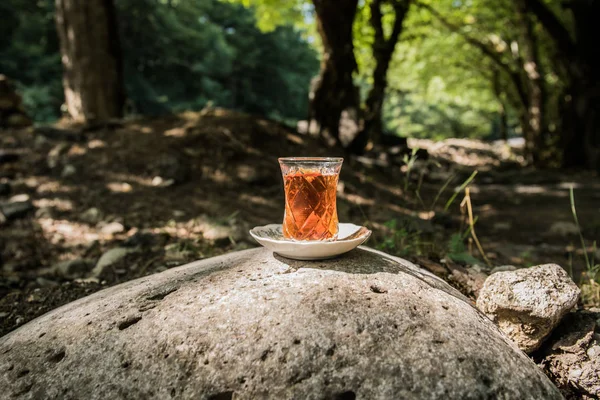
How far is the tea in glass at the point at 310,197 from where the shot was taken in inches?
72.2

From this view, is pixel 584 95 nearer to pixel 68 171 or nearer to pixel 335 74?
pixel 335 74

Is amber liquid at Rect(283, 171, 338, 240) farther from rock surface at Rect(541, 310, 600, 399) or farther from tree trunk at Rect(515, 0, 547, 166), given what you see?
tree trunk at Rect(515, 0, 547, 166)

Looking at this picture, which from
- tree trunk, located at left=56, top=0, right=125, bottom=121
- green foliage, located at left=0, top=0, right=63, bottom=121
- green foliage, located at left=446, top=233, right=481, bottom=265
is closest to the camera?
green foliage, located at left=446, top=233, right=481, bottom=265

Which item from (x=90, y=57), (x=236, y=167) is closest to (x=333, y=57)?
(x=236, y=167)

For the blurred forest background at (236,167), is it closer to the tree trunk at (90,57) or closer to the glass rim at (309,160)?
the tree trunk at (90,57)

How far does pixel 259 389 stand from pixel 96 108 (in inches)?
239

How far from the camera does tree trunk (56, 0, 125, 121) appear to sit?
5996 millimetres

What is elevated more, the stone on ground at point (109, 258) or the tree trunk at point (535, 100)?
the tree trunk at point (535, 100)

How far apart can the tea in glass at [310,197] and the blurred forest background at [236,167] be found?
2.85 ft

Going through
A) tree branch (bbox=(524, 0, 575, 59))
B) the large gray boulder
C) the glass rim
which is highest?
tree branch (bbox=(524, 0, 575, 59))

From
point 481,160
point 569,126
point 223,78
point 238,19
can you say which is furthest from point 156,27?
point 569,126

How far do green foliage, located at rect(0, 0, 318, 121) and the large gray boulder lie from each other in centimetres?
1238

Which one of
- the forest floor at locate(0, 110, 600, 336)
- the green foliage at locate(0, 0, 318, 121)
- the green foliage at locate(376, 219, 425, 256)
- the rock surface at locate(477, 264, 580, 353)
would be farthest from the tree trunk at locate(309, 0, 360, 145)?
the green foliage at locate(0, 0, 318, 121)

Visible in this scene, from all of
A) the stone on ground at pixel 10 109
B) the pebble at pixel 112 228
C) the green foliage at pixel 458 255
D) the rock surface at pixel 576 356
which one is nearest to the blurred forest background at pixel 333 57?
the stone on ground at pixel 10 109
